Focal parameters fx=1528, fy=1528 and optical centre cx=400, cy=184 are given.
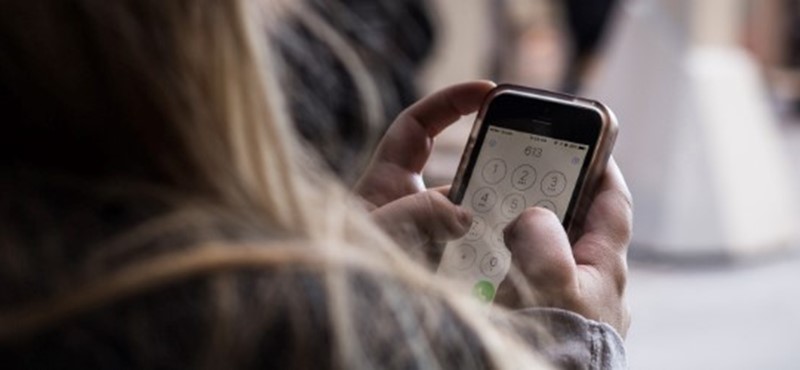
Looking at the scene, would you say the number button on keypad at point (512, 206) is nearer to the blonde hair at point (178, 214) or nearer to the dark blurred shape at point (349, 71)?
the dark blurred shape at point (349, 71)

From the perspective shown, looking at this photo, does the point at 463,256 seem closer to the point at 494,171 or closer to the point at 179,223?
the point at 494,171

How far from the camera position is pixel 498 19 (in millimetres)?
5371

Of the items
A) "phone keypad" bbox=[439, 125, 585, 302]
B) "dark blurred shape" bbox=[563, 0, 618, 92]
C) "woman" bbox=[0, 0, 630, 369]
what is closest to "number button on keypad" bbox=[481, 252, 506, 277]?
"phone keypad" bbox=[439, 125, 585, 302]

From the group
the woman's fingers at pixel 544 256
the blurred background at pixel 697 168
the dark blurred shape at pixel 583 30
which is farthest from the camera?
the dark blurred shape at pixel 583 30

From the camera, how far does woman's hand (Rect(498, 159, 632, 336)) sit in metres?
0.70

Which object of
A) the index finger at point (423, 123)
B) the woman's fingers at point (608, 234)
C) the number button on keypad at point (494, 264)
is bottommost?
the number button on keypad at point (494, 264)

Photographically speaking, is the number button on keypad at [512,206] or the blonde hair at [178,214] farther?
the number button on keypad at [512,206]

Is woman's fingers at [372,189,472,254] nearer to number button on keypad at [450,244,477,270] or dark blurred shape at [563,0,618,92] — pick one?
number button on keypad at [450,244,477,270]

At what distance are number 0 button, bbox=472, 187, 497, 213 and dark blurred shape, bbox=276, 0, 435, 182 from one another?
0.22 feet

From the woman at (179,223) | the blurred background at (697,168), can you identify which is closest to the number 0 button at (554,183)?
the woman at (179,223)

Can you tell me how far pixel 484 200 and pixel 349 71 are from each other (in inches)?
5.5

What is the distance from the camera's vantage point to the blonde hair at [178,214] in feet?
1.62

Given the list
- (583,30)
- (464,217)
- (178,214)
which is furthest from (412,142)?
(583,30)

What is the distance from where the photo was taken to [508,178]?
86cm
